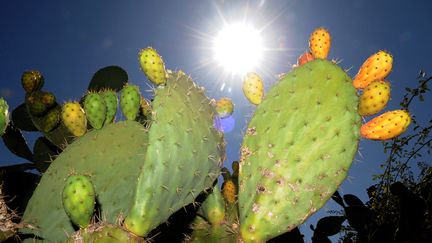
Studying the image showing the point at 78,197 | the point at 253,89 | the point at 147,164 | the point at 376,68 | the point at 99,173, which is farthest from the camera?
the point at 253,89

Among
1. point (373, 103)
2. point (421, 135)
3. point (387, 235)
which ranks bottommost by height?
point (387, 235)

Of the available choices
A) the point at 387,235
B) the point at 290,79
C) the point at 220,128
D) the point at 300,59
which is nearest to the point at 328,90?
the point at 290,79

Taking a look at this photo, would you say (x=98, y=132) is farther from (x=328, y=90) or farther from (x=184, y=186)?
(x=328, y=90)

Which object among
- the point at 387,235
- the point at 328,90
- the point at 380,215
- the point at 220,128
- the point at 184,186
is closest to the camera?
the point at 184,186

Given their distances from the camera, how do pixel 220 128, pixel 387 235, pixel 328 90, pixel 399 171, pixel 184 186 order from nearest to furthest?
1. pixel 184 186
2. pixel 328 90
3. pixel 220 128
4. pixel 387 235
5. pixel 399 171

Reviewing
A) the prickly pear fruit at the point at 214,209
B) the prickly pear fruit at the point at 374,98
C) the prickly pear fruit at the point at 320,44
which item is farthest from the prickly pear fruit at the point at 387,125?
the prickly pear fruit at the point at 214,209

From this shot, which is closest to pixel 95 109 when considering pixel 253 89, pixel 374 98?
pixel 253 89

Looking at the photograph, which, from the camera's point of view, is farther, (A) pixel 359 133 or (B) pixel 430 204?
(B) pixel 430 204

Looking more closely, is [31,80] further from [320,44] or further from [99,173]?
[320,44]
